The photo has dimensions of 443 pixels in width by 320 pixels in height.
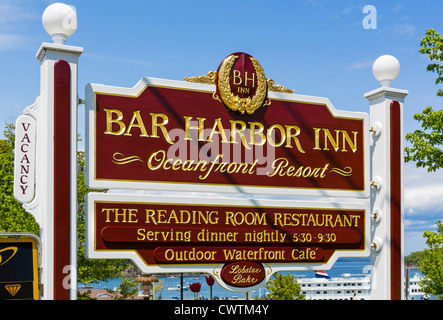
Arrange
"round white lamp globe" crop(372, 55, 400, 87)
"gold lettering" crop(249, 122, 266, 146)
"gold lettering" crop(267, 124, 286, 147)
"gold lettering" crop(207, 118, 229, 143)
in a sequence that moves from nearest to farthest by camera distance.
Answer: "gold lettering" crop(207, 118, 229, 143) → "gold lettering" crop(249, 122, 266, 146) → "gold lettering" crop(267, 124, 286, 147) → "round white lamp globe" crop(372, 55, 400, 87)

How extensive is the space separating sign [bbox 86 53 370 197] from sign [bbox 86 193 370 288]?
25cm

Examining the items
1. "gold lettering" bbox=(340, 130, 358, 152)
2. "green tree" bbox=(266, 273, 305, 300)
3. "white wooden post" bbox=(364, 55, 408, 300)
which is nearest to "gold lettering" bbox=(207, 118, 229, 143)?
"gold lettering" bbox=(340, 130, 358, 152)

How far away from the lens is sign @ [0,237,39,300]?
7082 mm

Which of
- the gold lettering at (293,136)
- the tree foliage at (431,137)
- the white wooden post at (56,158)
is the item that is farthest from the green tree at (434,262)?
the white wooden post at (56,158)

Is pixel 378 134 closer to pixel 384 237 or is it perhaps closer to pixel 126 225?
pixel 384 237

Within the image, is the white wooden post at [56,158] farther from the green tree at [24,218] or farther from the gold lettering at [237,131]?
the green tree at [24,218]

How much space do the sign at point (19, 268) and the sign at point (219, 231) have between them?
784 mm

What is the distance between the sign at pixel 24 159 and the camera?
7.34m

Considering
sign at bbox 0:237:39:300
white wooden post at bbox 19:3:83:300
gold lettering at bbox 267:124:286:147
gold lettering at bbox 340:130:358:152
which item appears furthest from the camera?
gold lettering at bbox 340:130:358:152

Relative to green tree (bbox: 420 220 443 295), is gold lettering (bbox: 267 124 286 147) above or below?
above

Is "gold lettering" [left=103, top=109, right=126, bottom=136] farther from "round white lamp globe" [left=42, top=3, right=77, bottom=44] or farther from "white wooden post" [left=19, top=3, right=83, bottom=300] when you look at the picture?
"round white lamp globe" [left=42, top=3, right=77, bottom=44]

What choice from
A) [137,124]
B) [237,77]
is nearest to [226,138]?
[237,77]

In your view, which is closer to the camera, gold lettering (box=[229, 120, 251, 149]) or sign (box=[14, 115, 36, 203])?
sign (box=[14, 115, 36, 203])

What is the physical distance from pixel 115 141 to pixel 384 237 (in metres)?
4.84
